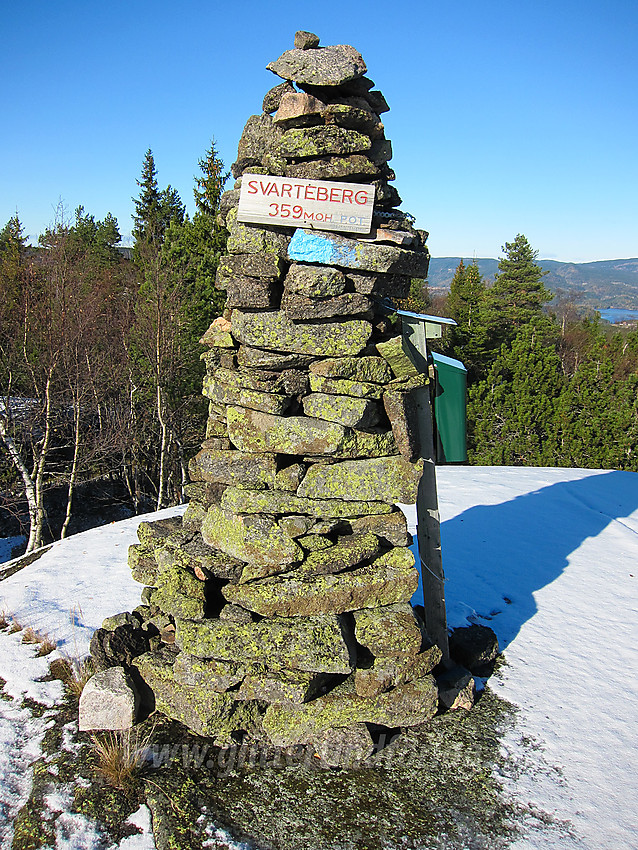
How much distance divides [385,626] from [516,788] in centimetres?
157

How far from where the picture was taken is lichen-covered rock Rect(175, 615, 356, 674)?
16.0 ft

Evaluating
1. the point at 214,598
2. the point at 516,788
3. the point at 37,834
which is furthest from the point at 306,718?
the point at 37,834

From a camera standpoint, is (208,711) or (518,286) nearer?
(208,711)

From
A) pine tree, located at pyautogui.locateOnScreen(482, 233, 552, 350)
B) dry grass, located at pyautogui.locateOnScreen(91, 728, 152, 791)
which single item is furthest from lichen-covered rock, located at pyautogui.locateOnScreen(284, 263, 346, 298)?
pine tree, located at pyautogui.locateOnScreen(482, 233, 552, 350)

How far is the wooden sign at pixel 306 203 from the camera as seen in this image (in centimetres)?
509

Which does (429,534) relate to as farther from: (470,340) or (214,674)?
(470,340)

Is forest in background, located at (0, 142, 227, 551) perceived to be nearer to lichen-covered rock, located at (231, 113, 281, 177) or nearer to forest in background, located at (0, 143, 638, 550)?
forest in background, located at (0, 143, 638, 550)

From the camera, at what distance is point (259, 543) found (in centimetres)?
515

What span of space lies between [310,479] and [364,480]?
49cm

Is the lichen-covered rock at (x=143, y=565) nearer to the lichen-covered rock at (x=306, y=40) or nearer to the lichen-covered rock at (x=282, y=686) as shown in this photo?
the lichen-covered rock at (x=282, y=686)

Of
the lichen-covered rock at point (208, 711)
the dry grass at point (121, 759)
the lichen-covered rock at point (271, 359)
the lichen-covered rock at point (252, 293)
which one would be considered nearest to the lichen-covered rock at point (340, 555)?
the lichen-covered rock at point (208, 711)

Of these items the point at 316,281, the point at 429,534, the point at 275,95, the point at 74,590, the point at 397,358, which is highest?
the point at 275,95

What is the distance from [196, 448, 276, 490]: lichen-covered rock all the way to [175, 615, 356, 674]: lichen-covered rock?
1218mm

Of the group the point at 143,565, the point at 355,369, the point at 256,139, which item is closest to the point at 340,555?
the point at 355,369
